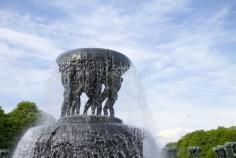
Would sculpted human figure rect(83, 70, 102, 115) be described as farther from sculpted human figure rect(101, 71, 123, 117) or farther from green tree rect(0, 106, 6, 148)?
green tree rect(0, 106, 6, 148)

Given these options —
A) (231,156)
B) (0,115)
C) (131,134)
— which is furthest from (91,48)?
(0,115)

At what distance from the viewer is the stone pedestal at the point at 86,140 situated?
1425 centimetres

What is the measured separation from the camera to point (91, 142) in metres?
14.3

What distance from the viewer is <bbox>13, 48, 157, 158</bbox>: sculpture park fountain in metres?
14.4

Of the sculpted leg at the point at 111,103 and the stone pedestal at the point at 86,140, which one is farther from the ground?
the sculpted leg at the point at 111,103

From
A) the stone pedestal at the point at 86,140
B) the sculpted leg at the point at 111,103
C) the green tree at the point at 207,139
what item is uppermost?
the green tree at the point at 207,139

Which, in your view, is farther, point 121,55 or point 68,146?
point 121,55

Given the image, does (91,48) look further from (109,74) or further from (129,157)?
(129,157)

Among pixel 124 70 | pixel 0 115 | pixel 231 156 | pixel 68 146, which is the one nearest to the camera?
pixel 68 146

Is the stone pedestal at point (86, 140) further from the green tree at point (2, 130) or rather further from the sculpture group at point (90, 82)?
the green tree at point (2, 130)

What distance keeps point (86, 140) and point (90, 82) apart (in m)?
2.54

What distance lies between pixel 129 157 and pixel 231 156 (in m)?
3.86

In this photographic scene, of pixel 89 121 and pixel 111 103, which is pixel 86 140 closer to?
pixel 89 121

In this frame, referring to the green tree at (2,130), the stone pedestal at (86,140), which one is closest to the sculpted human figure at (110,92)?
the stone pedestal at (86,140)
